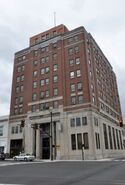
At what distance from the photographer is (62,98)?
182 feet

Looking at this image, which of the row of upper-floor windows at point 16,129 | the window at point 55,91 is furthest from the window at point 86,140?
the row of upper-floor windows at point 16,129

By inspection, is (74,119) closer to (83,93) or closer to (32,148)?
(83,93)

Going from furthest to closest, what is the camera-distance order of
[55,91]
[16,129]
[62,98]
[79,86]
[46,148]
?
[16,129]
[55,91]
[62,98]
[46,148]
[79,86]

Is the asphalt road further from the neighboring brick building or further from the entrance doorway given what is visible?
the entrance doorway

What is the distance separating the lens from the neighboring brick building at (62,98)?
50844mm

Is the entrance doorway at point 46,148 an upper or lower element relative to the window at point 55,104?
lower

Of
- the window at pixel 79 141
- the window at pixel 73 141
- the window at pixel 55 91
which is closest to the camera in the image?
the window at pixel 79 141

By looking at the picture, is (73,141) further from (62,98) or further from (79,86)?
(79,86)

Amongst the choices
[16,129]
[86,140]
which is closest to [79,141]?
[86,140]

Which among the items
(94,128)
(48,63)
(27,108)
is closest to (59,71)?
(48,63)

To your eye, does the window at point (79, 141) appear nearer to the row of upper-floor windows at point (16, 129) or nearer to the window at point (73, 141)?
the window at point (73, 141)

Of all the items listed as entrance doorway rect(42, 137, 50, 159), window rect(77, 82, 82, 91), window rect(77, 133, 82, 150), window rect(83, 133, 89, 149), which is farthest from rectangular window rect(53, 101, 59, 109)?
A: window rect(83, 133, 89, 149)

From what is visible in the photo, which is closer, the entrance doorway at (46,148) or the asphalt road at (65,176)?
the asphalt road at (65,176)

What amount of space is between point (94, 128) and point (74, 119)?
5309 mm
